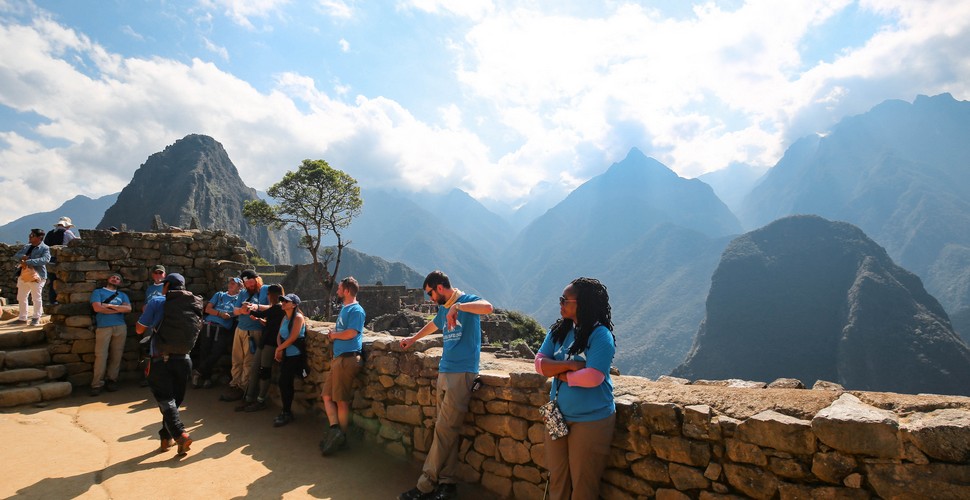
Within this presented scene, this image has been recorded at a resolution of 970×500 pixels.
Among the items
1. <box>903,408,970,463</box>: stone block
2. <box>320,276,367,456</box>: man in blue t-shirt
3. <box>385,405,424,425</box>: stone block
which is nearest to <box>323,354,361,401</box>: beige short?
<box>320,276,367,456</box>: man in blue t-shirt

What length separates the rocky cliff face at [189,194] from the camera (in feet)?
250

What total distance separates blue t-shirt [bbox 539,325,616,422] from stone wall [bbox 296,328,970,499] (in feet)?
0.94

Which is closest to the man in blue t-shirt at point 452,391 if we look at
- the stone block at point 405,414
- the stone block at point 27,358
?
the stone block at point 405,414

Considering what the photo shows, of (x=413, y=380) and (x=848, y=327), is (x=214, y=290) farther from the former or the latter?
(x=848, y=327)

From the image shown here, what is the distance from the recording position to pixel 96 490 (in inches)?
183

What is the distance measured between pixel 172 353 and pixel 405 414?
3080 millimetres

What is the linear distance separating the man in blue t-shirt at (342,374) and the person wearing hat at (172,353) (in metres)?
1.76

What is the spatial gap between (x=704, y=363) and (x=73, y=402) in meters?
96.4

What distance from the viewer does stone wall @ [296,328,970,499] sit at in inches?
101

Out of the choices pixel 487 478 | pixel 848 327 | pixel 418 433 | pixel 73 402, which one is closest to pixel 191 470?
pixel 418 433

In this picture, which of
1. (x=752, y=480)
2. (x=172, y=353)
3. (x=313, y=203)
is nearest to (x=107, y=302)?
(x=172, y=353)

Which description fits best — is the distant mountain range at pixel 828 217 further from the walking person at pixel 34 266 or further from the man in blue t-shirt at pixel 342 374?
the man in blue t-shirt at pixel 342 374

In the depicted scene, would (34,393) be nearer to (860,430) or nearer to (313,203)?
(860,430)

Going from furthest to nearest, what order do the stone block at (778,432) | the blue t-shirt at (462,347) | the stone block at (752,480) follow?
the blue t-shirt at (462,347)
the stone block at (752,480)
the stone block at (778,432)
